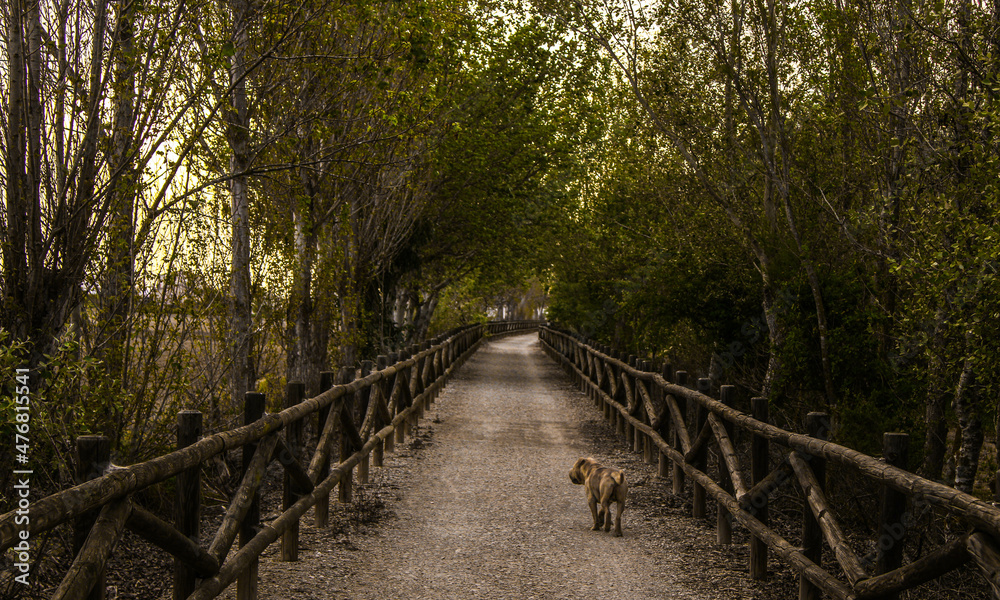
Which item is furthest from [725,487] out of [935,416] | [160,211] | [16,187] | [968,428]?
[16,187]

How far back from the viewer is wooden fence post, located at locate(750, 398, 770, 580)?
628 centimetres

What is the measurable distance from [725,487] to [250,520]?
4237mm

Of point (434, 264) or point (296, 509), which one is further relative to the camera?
point (434, 264)

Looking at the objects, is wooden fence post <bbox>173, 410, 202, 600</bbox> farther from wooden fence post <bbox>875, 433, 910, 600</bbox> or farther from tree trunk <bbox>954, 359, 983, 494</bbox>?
tree trunk <bbox>954, 359, 983, 494</bbox>

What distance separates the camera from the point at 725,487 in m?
7.52

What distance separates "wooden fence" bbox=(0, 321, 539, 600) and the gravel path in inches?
17.2

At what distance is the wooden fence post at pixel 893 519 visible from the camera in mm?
4320

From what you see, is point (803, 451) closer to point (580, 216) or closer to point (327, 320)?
point (327, 320)

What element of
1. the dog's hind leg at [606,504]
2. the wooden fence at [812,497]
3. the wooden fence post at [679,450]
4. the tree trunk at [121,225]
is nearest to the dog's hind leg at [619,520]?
the dog's hind leg at [606,504]

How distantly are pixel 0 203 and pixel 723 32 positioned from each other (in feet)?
35.0

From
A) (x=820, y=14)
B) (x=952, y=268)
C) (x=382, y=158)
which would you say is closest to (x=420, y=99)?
(x=382, y=158)

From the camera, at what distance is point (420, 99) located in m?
13.1

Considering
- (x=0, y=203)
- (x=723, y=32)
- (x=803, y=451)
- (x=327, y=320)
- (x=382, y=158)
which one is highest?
(x=723, y=32)

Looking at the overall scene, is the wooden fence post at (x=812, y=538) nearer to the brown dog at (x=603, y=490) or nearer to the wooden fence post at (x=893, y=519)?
the wooden fence post at (x=893, y=519)
